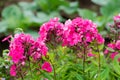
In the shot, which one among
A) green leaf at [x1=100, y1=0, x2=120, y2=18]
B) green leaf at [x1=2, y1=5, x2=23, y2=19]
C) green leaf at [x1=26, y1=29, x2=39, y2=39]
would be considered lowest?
green leaf at [x1=26, y1=29, x2=39, y2=39]

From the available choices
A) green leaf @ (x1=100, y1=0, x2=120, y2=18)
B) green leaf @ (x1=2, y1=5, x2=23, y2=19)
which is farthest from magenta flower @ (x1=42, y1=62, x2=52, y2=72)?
green leaf @ (x1=2, y1=5, x2=23, y2=19)

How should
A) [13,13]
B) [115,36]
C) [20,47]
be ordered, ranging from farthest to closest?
[13,13], [115,36], [20,47]

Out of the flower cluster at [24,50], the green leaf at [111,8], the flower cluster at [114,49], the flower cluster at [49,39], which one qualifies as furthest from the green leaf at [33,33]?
the flower cluster at [24,50]

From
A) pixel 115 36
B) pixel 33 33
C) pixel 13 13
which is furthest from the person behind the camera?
pixel 13 13

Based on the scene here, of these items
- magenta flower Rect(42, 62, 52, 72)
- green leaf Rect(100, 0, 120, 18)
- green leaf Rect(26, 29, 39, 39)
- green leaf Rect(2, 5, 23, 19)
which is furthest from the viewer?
green leaf Rect(2, 5, 23, 19)

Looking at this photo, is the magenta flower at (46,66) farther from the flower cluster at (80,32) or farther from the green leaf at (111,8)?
the green leaf at (111,8)

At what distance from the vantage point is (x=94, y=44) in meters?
2.64

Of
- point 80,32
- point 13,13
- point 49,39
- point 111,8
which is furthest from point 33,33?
point 80,32

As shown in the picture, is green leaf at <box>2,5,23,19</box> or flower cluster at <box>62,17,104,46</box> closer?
flower cluster at <box>62,17,104,46</box>

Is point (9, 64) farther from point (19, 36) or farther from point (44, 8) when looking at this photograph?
point (44, 8)

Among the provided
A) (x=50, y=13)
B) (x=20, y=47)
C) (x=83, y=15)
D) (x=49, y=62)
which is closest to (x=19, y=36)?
(x=20, y=47)

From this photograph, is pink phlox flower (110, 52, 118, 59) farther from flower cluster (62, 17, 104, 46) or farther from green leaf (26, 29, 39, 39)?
green leaf (26, 29, 39, 39)

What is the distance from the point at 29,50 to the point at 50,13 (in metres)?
4.02

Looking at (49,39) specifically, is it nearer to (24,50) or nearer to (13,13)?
(24,50)
